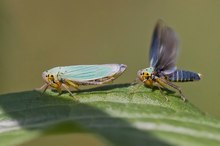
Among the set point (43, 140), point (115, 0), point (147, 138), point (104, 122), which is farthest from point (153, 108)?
point (115, 0)

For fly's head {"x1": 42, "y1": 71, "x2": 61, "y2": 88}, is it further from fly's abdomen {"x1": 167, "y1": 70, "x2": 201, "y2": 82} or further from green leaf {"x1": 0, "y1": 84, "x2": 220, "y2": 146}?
fly's abdomen {"x1": 167, "y1": 70, "x2": 201, "y2": 82}

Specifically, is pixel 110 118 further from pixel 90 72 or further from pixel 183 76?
pixel 183 76

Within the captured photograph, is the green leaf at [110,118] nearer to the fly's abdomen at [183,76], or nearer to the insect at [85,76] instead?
the insect at [85,76]

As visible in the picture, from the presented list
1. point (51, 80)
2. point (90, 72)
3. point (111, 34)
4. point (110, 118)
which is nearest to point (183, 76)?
point (90, 72)

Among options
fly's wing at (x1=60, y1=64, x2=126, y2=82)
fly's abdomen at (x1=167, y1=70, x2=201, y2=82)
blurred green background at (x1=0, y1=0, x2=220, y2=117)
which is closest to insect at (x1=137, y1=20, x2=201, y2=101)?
fly's abdomen at (x1=167, y1=70, x2=201, y2=82)

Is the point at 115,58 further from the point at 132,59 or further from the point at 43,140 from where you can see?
the point at 43,140

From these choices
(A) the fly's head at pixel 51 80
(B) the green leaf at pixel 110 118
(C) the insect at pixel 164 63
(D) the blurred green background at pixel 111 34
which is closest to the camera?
(B) the green leaf at pixel 110 118

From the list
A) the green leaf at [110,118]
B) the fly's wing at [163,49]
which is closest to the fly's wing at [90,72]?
the fly's wing at [163,49]
